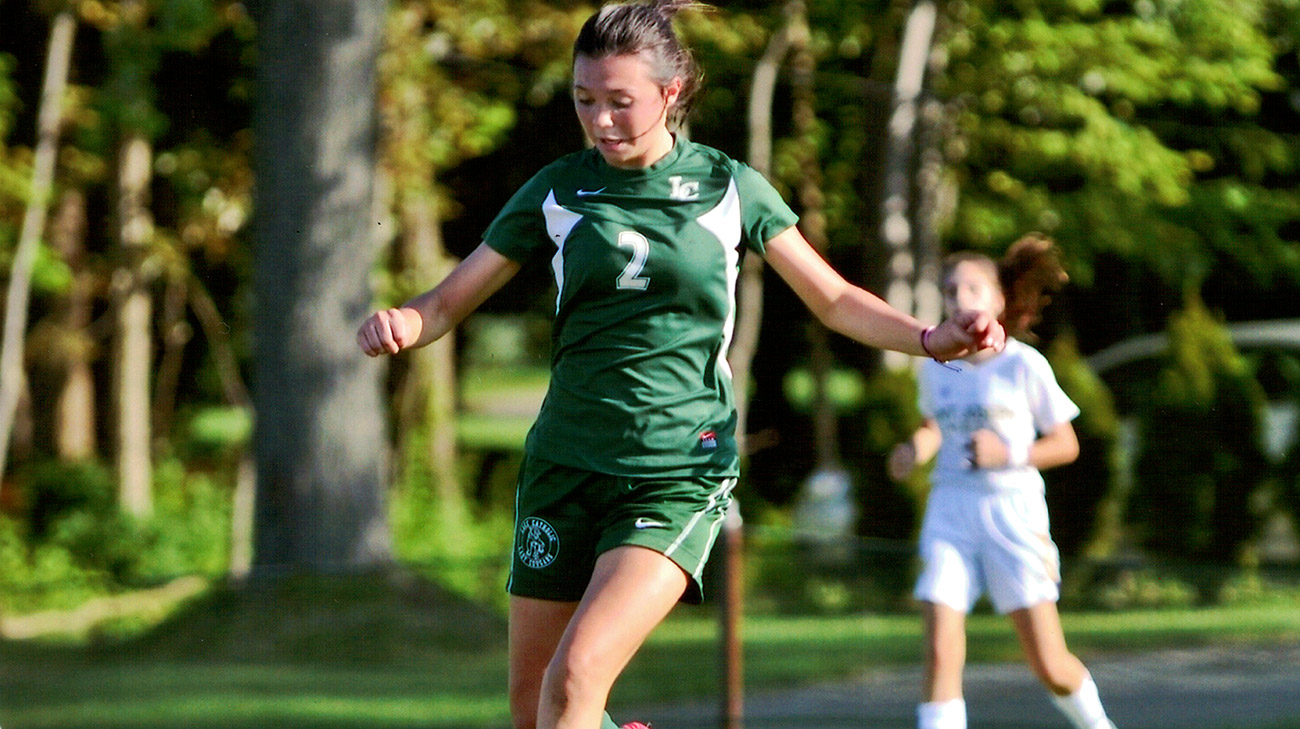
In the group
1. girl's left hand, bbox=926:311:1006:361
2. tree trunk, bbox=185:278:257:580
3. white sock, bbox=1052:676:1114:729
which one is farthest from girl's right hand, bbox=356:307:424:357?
tree trunk, bbox=185:278:257:580

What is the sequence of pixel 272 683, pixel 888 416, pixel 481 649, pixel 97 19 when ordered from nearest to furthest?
1. pixel 272 683
2. pixel 481 649
3. pixel 888 416
4. pixel 97 19

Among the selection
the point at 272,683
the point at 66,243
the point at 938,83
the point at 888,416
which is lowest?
the point at 272,683

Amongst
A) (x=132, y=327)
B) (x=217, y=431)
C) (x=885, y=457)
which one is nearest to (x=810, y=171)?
(x=885, y=457)

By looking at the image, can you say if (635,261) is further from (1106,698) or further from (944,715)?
(1106,698)

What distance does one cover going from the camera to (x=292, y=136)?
10.3m

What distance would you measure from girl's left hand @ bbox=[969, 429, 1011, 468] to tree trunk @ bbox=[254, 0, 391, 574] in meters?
5.43

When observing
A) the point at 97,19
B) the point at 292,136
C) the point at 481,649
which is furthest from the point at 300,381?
the point at 97,19

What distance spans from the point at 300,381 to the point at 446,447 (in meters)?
6.26

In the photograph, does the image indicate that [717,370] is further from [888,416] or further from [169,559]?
[169,559]

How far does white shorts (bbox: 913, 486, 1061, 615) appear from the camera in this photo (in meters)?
5.80

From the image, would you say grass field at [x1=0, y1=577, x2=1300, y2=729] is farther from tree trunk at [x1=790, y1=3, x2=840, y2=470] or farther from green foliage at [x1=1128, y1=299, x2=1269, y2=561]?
tree trunk at [x1=790, y1=3, x2=840, y2=470]

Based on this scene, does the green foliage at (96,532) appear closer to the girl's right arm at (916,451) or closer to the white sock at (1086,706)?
the girl's right arm at (916,451)

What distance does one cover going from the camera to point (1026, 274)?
5.80m

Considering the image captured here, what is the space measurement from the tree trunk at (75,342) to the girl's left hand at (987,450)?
12.4 m
